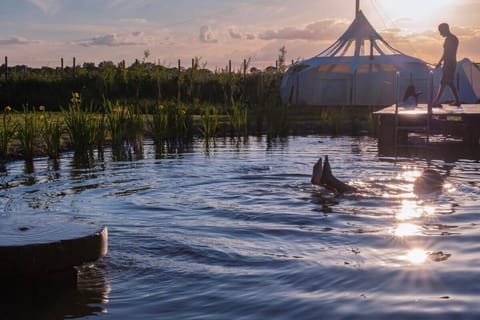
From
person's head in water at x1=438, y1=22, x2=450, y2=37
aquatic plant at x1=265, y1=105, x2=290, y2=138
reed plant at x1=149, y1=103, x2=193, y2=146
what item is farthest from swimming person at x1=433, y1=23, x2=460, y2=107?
reed plant at x1=149, y1=103, x2=193, y2=146

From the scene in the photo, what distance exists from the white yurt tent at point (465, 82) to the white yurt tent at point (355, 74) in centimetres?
125

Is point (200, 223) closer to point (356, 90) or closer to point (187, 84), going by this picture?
point (187, 84)

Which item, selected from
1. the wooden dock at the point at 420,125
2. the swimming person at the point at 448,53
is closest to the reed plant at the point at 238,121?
the wooden dock at the point at 420,125

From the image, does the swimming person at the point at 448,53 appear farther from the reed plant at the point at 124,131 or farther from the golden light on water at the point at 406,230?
the golden light on water at the point at 406,230

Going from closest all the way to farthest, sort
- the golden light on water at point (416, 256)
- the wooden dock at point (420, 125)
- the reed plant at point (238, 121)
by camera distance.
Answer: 1. the golden light on water at point (416, 256)
2. the wooden dock at point (420, 125)
3. the reed plant at point (238, 121)

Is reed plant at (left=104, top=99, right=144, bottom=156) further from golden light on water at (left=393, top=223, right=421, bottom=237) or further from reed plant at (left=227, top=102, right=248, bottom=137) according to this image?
golden light on water at (left=393, top=223, right=421, bottom=237)

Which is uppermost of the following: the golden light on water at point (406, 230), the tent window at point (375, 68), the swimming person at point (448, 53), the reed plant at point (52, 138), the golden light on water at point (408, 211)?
the tent window at point (375, 68)

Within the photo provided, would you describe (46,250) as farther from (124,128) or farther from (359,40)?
(359,40)

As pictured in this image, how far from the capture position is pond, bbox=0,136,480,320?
4.42 metres

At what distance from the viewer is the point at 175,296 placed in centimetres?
463

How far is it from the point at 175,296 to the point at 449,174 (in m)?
7.18

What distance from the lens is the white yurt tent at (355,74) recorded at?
32656mm

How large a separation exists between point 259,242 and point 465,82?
93.4ft

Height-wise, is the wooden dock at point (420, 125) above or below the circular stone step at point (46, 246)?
above
